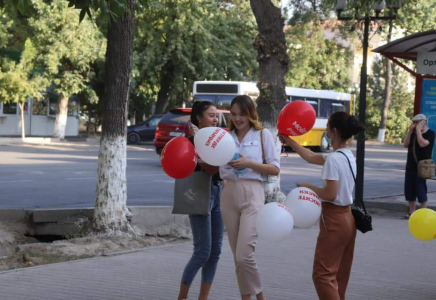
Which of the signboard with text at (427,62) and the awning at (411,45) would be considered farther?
the signboard with text at (427,62)

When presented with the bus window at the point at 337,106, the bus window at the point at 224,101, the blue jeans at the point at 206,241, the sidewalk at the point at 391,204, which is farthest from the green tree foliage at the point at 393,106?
the blue jeans at the point at 206,241

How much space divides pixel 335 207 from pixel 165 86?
127 ft

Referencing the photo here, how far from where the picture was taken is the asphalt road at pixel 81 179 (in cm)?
1482

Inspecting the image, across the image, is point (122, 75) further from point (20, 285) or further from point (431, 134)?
point (431, 134)

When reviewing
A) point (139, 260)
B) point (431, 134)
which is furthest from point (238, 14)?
point (139, 260)

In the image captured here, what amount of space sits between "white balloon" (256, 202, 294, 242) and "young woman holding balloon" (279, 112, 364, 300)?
25cm

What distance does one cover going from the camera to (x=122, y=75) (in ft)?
33.3

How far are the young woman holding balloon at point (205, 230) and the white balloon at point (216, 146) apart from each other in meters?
0.44

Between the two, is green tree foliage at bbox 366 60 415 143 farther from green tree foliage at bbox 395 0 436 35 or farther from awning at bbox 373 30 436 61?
awning at bbox 373 30 436 61

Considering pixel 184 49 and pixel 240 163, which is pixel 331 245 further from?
pixel 184 49

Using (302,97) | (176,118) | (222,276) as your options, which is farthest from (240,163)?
(302,97)

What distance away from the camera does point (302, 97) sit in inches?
1479

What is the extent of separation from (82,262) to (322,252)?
3.60 m

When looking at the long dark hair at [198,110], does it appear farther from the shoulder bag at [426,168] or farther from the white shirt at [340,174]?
the shoulder bag at [426,168]
